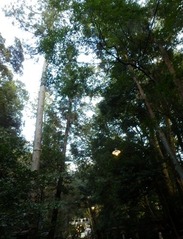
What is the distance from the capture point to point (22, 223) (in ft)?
24.1

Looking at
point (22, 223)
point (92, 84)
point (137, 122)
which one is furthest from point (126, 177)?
point (22, 223)

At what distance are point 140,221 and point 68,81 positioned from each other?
9288mm

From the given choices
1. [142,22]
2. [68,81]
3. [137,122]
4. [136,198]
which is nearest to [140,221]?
[136,198]

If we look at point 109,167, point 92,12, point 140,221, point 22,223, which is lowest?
point 22,223

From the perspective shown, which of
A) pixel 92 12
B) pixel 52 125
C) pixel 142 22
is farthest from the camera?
pixel 52 125

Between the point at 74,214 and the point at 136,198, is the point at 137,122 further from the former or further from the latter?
the point at 74,214

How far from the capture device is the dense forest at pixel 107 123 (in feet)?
26.5

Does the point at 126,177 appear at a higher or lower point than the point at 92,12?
lower

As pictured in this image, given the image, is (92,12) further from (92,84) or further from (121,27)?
(92,84)

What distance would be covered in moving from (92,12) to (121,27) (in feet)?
4.15

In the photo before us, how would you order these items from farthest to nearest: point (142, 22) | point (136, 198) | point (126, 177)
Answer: point (136, 198)
point (126, 177)
point (142, 22)

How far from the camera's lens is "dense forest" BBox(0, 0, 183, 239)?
318 inches

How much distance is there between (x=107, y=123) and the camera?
18.2 m

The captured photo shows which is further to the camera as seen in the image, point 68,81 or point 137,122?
point 137,122
